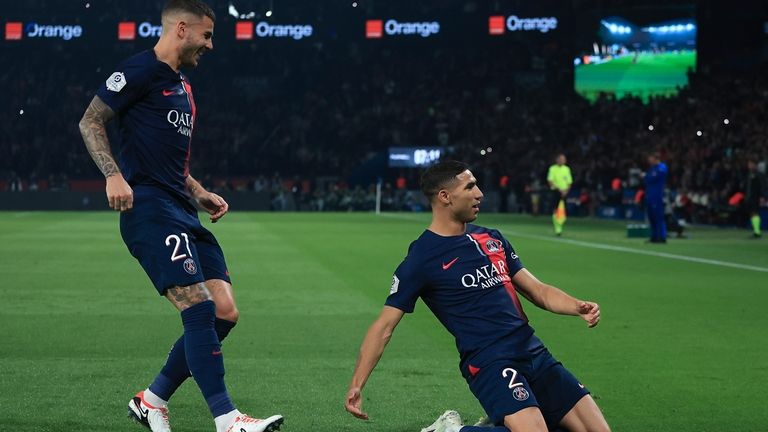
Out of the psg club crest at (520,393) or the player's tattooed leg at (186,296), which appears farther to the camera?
the player's tattooed leg at (186,296)

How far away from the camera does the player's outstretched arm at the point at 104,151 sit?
614 centimetres

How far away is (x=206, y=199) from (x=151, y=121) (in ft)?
2.86

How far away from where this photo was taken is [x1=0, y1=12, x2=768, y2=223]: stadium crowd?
59688 mm

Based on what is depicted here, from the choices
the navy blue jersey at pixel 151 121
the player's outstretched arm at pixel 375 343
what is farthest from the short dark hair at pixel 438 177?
the navy blue jersey at pixel 151 121

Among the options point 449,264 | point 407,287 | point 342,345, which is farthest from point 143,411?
point 342,345

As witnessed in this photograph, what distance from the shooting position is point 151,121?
6.46 meters

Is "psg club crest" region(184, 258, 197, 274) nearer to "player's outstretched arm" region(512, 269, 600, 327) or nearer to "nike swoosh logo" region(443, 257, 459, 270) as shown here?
"nike swoosh logo" region(443, 257, 459, 270)

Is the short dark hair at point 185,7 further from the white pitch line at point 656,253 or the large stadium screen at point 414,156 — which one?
the large stadium screen at point 414,156

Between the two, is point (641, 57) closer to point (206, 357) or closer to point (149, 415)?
point (149, 415)

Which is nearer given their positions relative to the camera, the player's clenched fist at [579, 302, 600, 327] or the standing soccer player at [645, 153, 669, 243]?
the player's clenched fist at [579, 302, 600, 327]

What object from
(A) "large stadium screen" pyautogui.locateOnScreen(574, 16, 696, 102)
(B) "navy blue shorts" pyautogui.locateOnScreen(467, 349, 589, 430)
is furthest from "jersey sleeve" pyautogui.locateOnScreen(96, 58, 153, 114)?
(A) "large stadium screen" pyautogui.locateOnScreen(574, 16, 696, 102)

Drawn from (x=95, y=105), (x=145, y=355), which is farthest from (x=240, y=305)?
(x=95, y=105)

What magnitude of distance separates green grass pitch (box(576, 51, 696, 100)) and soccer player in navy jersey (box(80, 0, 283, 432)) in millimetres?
54400

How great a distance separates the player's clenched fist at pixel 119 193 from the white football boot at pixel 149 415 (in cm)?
117
